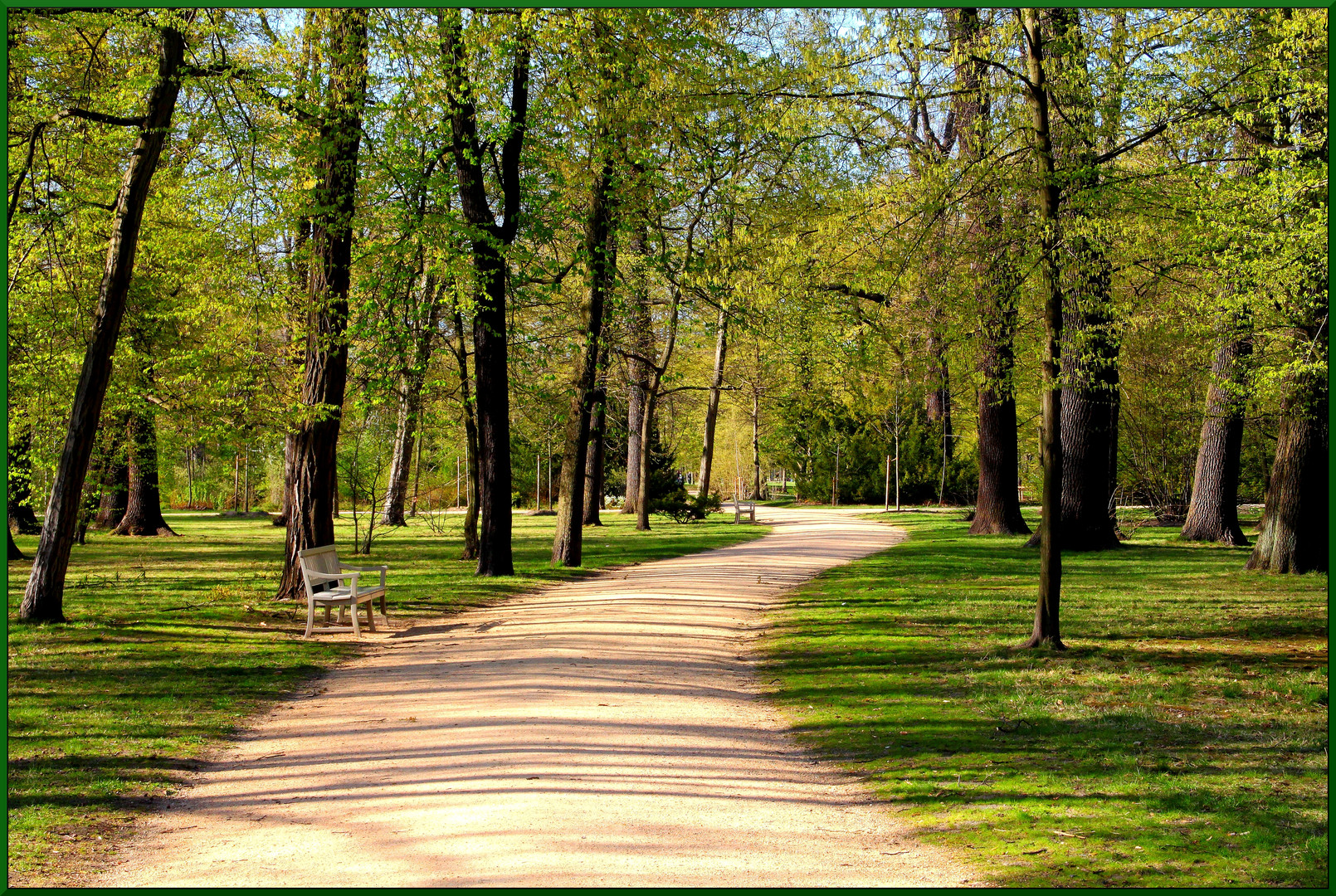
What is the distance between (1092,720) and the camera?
7809 mm

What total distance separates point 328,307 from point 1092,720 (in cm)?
1006

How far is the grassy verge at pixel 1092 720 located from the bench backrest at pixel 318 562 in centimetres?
513

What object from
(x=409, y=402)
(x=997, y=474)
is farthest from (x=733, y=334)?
(x=997, y=474)

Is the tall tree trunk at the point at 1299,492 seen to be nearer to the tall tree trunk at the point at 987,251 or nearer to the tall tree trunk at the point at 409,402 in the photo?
the tall tree trunk at the point at 987,251

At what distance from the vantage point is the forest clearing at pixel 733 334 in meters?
6.81

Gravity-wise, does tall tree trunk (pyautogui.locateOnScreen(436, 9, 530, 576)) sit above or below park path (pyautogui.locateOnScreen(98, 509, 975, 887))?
above

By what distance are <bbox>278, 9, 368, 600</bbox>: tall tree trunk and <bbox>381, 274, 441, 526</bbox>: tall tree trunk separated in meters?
1.58

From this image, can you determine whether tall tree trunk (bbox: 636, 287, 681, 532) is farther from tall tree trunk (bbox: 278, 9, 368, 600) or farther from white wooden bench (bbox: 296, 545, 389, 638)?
white wooden bench (bbox: 296, 545, 389, 638)

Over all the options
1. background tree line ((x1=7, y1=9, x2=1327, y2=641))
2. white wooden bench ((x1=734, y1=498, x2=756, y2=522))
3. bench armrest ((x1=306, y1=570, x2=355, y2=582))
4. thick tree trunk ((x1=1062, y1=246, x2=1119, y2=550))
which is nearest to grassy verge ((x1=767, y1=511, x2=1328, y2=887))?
background tree line ((x1=7, y1=9, x2=1327, y2=641))

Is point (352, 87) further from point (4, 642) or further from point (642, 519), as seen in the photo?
point (642, 519)

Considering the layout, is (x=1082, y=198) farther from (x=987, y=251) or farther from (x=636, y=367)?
(x=636, y=367)

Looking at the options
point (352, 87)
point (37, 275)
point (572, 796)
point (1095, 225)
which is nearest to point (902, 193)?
point (1095, 225)

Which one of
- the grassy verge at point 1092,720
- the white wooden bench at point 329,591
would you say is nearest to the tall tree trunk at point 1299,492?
the grassy verge at point 1092,720

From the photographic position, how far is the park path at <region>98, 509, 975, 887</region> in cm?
486
